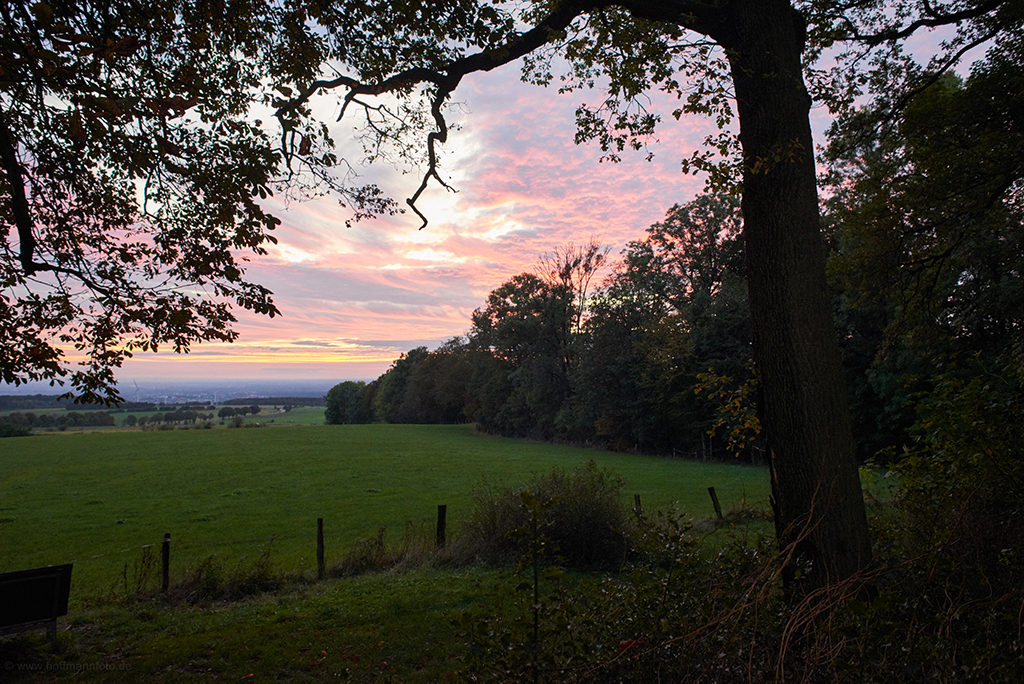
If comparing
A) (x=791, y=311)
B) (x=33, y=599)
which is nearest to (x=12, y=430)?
(x=33, y=599)

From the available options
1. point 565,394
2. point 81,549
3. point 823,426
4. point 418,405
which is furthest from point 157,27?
point 418,405

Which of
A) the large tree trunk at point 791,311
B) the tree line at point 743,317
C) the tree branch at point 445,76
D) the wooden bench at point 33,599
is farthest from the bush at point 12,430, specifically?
the large tree trunk at point 791,311

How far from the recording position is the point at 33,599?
5742mm

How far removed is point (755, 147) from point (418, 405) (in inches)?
2635

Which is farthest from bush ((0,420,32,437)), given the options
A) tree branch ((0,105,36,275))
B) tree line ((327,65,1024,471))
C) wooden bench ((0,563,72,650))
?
tree branch ((0,105,36,275))

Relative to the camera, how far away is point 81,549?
15.8m

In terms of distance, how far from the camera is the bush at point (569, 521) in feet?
30.8

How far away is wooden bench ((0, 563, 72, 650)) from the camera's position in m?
5.60

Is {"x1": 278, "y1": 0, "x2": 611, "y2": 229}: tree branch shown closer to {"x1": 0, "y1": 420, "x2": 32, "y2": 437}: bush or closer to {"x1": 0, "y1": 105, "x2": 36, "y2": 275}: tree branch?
{"x1": 0, "y1": 105, "x2": 36, "y2": 275}: tree branch

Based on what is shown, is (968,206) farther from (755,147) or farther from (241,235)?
(241,235)

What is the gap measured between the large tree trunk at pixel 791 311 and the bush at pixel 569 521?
5445 millimetres

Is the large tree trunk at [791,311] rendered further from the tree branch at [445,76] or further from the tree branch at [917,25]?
the tree branch at [917,25]

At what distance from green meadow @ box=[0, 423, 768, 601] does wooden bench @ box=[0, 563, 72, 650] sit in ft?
11.7

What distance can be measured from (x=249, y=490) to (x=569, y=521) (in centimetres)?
2104
